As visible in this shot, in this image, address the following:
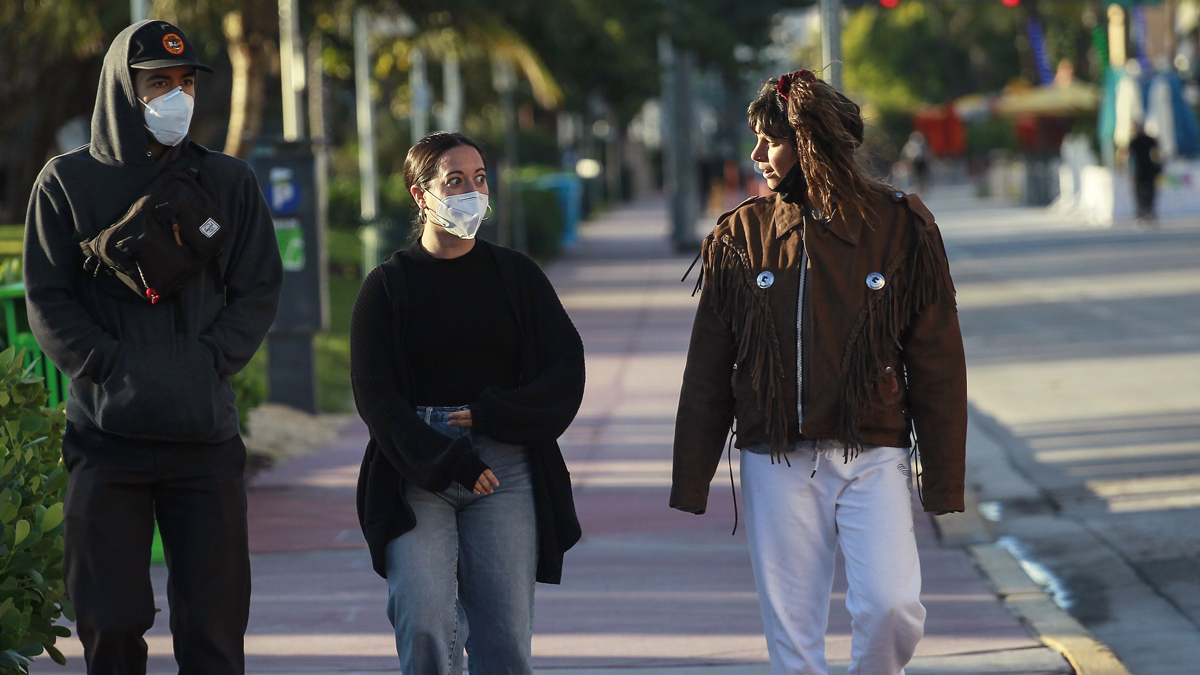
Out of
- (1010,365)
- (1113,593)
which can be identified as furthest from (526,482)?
(1010,365)

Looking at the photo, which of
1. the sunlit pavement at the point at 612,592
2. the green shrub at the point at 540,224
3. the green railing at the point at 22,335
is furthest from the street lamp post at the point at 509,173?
the green railing at the point at 22,335

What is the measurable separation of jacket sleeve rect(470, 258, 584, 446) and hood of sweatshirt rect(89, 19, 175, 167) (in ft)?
3.22

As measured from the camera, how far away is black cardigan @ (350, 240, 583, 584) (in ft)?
12.4

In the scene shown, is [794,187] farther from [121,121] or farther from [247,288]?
[121,121]

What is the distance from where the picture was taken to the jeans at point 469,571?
3.82 metres

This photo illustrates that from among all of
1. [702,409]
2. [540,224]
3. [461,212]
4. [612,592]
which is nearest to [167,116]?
[461,212]

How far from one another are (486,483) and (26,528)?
1.32 m

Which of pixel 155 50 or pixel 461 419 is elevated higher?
pixel 155 50

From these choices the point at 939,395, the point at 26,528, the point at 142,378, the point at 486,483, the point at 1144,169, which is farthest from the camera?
the point at 1144,169

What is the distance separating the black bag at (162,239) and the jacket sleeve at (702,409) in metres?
1.21

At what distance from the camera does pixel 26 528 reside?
4.22m

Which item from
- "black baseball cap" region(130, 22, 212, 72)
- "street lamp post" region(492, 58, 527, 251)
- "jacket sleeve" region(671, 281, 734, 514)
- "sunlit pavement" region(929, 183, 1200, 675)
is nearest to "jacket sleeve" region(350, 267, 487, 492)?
"jacket sleeve" region(671, 281, 734, 514)

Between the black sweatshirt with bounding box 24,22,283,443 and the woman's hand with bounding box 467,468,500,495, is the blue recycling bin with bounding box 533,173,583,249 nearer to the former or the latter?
the black sweatshirt with bounding box 24,22,283,443

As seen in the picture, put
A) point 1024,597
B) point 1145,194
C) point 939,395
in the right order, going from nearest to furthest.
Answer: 1. point 939,395
2. point 1024,597
3. point 1145,194
